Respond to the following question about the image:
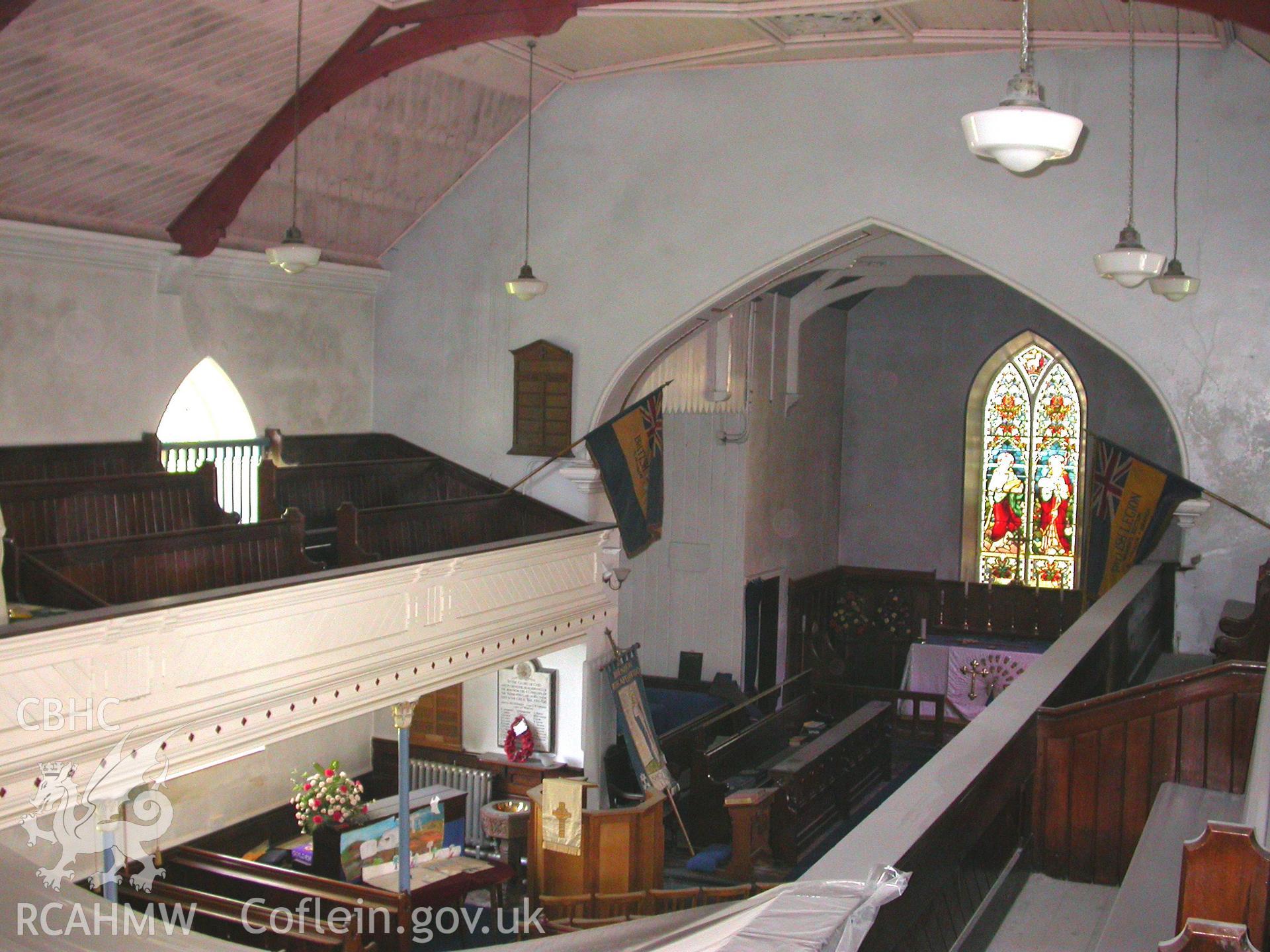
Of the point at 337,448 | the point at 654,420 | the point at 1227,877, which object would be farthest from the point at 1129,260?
the point at 337,448

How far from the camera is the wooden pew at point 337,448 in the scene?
11281mm

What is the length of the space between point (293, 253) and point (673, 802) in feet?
18.6

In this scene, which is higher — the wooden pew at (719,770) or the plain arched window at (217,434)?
the plain arched window at (217,434)

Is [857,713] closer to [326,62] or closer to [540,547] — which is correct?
[540,547]

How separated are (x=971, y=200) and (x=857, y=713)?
5493mm

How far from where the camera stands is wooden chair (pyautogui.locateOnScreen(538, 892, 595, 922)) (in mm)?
8617

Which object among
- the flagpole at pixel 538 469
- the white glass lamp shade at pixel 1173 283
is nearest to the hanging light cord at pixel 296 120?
the flagpole at pixel 538 469

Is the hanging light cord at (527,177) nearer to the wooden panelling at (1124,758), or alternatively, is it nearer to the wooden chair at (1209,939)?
the wooden panelling at (1124,758)

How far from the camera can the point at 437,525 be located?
34.8 ft

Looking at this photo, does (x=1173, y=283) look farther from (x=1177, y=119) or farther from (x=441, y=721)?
(x=441, y=721)

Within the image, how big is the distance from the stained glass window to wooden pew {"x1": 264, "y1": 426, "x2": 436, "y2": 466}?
8.88 metres

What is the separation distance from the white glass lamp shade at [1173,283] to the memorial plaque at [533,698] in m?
6.36

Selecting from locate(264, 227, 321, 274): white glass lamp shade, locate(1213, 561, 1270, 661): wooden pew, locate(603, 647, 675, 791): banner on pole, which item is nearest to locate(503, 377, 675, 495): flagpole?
locate(603, 647, 675, 791): banner on pole

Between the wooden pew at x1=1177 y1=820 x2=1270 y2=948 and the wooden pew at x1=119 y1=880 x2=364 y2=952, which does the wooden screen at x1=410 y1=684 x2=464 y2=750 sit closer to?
the wooden pew at x1=119 y1=880 x2=364 y2=952
